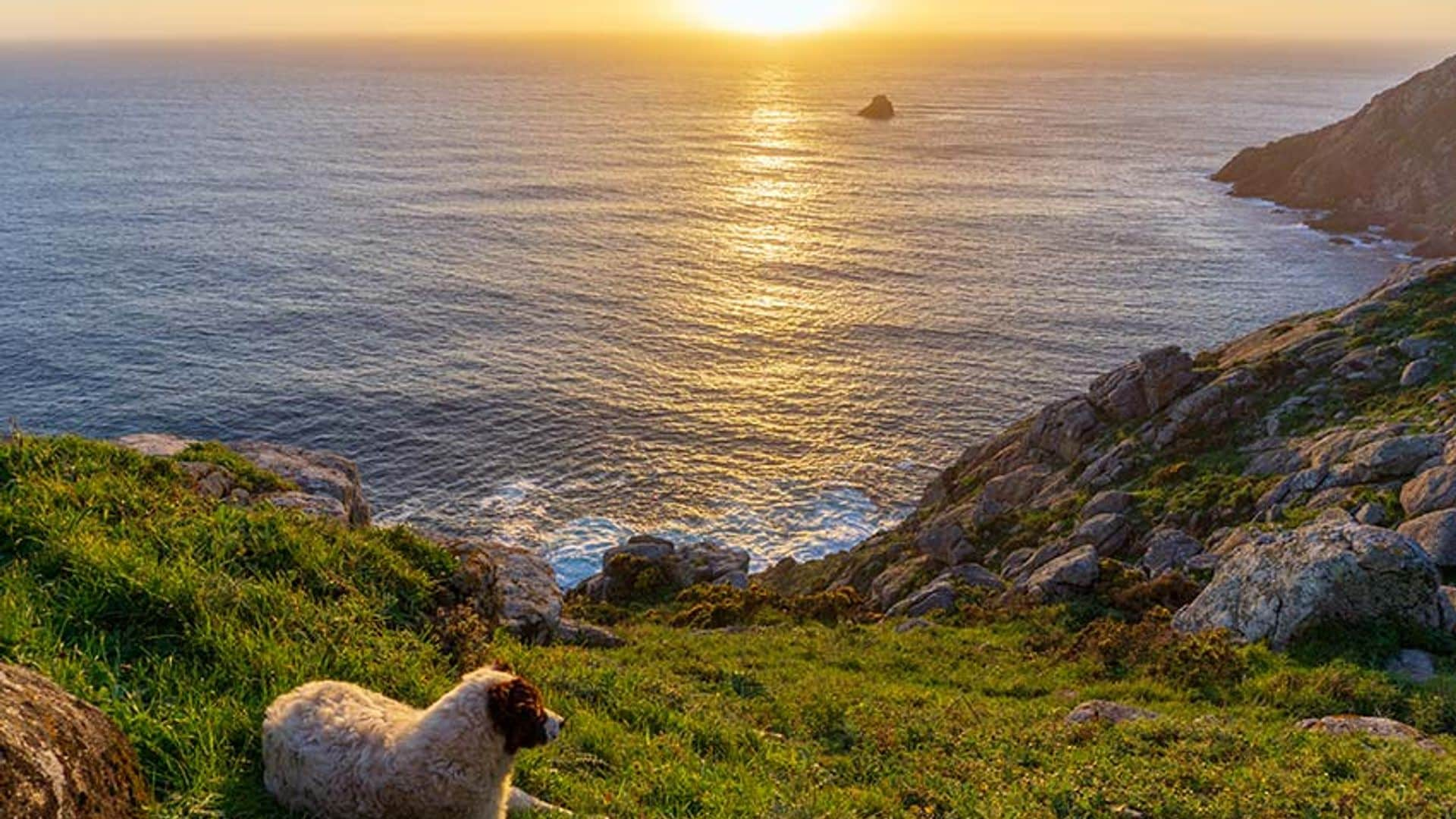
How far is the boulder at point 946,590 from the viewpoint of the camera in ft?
107

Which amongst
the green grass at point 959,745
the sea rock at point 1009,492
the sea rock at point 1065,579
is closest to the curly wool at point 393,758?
the green grass at point 959,745

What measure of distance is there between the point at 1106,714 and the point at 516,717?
14169 mm

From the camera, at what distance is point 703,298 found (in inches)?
3563

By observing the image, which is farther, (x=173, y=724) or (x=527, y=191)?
(x=527, y=191)

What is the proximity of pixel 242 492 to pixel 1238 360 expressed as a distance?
145 feet

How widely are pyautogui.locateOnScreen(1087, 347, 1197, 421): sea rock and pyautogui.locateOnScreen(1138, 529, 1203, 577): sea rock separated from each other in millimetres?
12879

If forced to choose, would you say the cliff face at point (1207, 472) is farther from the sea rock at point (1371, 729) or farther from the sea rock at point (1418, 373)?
the sea rock at point (1371, 729)

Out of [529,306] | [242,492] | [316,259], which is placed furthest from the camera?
[316,259]

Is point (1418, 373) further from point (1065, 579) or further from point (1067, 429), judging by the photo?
point (1065, 579)

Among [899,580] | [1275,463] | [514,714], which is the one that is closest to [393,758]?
[514,714]

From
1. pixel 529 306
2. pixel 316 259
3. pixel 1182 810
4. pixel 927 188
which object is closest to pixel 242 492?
pixel 1182 810

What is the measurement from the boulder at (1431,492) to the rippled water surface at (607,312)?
2921cm

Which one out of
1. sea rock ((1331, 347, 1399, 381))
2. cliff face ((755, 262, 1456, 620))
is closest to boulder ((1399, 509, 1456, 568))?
cliff face ((755, 262, 1456, 620))

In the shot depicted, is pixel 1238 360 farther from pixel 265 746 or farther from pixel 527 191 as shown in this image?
pixel 527 191
